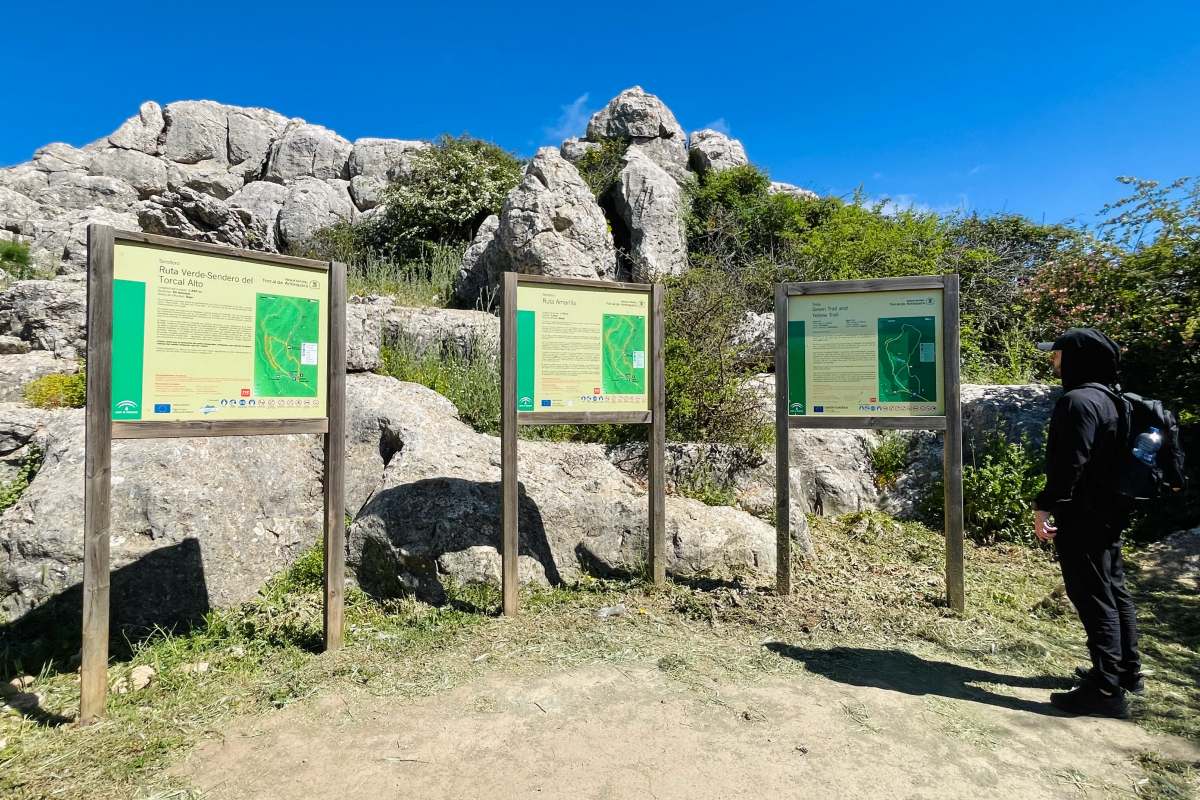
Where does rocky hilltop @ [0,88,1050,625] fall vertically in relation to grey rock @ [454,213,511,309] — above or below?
below

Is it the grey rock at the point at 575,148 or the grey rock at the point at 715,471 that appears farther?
the grey rock at the point at 575,148

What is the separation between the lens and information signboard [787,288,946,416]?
15.0ft

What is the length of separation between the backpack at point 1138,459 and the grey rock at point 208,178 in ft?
101

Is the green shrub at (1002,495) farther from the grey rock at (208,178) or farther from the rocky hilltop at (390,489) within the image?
the grey rock at (208,178)

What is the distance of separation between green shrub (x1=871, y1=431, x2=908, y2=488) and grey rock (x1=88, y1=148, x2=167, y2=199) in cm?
3182

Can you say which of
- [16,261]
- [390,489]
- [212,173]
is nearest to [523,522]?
[390,489]

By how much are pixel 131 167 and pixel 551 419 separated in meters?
34.3

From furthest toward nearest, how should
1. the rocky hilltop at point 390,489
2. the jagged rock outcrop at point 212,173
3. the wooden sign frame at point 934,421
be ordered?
1. the jagged rock outcrop at point 212,173
2. the wooden sign frame at point 934,421
3. the rocky hilltop at point 390,489

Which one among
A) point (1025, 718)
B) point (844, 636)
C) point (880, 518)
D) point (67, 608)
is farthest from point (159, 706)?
point (880, 518)

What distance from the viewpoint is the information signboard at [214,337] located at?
126 inches

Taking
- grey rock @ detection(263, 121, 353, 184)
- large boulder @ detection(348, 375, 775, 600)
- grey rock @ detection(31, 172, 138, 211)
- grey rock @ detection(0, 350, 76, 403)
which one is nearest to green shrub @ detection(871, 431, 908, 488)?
large boulder @ detection(348, 375, 775, 600)

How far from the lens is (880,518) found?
6496mm

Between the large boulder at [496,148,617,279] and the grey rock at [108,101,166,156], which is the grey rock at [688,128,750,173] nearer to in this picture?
the large boulder at [496,148,617,279]

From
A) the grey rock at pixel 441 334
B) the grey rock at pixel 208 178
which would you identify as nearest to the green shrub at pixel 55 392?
the grey rock at pixel 441 334
